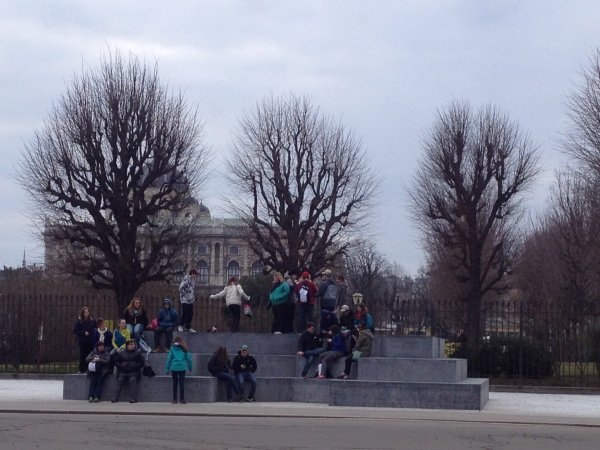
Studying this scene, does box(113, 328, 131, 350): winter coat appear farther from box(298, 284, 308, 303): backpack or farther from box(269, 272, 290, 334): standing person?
box(298, 284, 308, 303): backpack

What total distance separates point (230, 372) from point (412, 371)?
4.52 meters

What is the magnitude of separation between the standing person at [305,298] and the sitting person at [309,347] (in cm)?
125

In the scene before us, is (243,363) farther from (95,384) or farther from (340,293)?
(340,293)

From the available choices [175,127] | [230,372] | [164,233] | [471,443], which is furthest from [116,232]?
[471,443]

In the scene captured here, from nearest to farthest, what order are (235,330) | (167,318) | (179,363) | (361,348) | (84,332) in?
1. (179,363)
2. (361,348)
3. (167,318)
4. (235,330)
5. (84,332)

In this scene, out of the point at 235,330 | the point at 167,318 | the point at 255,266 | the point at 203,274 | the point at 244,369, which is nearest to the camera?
the point at 244,369

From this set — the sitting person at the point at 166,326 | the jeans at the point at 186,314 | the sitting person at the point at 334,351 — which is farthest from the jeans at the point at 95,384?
the sitting person at the point at 334,351

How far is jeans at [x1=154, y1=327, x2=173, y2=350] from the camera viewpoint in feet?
91.0

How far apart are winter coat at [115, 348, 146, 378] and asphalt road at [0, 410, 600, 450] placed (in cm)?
343

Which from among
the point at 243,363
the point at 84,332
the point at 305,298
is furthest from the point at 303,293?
the point at 84,332

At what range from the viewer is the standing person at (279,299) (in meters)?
27.6

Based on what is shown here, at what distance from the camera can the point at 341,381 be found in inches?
974

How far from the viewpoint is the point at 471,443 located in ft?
56.3

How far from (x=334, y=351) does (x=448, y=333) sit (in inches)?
473
